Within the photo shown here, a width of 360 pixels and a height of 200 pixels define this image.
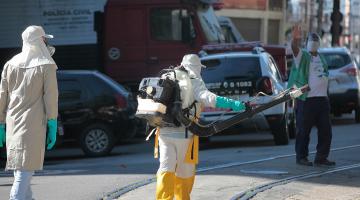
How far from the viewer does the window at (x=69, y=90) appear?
43.6ft

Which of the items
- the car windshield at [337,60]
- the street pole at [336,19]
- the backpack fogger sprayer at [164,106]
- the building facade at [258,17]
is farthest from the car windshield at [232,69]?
the building facade at [258,17]

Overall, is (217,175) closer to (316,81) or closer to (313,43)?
(316,81)

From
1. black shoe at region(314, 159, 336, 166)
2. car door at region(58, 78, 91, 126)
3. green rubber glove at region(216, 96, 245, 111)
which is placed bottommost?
black shoe at region(314, 159, 336, 166)

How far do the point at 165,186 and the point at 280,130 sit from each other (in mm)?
6982

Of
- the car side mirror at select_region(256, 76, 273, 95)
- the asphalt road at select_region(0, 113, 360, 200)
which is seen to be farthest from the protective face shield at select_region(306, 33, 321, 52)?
the car side mirror at select_region(256, 76, 273, 95)

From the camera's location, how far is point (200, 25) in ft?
54.2

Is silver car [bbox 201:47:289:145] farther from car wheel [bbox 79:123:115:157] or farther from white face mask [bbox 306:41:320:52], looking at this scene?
white face mask [bbox 306:41:320:52]

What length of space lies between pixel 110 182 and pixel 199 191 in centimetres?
141

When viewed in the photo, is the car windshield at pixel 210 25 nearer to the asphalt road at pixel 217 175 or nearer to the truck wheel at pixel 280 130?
the asphalt road at pixel 217 175

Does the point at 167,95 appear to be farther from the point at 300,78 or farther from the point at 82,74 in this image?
the point at 82,74

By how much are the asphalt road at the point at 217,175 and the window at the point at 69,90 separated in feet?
3.66

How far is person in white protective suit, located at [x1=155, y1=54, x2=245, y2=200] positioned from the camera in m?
6.33

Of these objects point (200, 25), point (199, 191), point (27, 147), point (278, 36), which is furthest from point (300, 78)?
point (278, 36)

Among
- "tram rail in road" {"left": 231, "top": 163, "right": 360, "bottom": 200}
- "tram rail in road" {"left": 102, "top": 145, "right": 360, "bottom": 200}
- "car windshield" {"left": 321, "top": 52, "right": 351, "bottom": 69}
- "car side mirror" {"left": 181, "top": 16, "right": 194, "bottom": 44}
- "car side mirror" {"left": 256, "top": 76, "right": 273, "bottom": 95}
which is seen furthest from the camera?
"car windshield" {"left": 321, "top": 52, "right": 351, "bottom": 69}
